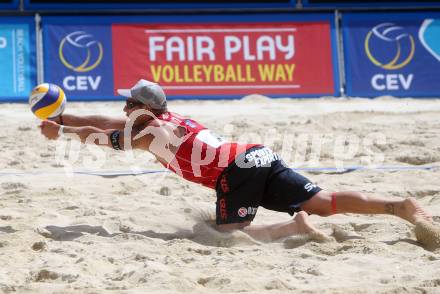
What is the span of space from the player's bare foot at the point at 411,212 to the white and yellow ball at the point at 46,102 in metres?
2.56

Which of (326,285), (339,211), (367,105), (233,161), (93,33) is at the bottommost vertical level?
(326,285)

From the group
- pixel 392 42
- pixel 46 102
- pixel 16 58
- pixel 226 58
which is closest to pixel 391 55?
pixel 392 42

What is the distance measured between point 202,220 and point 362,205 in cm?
117

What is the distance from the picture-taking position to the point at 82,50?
36.4 feet

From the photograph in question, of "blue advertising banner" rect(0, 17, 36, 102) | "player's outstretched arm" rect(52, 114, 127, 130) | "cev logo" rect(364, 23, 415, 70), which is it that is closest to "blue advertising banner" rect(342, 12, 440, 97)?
"cev logo" rect(364, 23, 415, 70)

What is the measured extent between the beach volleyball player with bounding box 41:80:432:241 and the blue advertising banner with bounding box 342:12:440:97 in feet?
20.7

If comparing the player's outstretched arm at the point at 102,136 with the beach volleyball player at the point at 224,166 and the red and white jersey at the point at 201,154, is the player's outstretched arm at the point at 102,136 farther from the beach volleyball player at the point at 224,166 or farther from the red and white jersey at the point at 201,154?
the red and white jersey at the point at 201,154

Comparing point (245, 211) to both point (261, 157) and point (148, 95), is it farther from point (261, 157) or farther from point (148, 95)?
point (148, 95)

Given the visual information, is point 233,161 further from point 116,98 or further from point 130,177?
point 116,98

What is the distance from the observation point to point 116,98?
36.3 feet

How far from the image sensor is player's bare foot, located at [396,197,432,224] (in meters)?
5.14

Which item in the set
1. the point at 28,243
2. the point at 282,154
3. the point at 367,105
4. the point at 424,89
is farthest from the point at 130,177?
the point at 424,89

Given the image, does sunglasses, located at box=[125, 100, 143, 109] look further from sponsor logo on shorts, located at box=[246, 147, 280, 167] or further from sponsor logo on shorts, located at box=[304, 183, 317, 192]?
sponsor logo on shorts, located at box=[304, 183, 317, 192]

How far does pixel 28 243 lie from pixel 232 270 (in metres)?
1.36
